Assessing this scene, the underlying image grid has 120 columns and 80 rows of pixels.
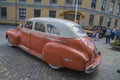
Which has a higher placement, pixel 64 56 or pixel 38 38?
pixel 38 38

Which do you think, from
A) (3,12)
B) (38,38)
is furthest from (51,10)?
(38,38)

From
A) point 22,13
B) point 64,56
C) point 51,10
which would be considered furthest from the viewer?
point 22,13

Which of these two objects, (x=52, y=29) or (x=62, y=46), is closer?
(x=62, y=46)

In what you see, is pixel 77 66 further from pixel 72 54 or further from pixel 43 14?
pixel 43 14

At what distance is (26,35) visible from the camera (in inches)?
252

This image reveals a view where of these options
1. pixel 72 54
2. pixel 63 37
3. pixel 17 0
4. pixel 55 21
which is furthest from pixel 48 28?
pixel 17 0

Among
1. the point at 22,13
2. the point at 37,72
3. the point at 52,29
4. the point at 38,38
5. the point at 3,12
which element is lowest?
the point at 37,72

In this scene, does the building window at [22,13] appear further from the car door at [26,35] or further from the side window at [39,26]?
the side window at [39,26]

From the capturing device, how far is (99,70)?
537 centimetres

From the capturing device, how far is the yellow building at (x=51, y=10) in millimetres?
24906

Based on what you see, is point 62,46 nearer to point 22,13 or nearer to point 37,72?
point 37,72

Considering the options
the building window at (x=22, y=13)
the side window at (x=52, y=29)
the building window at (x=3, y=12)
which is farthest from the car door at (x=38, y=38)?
the building window at (x=3, y=12)

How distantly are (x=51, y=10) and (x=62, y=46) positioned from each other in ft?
71.0

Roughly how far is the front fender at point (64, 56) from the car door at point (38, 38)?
52cm
